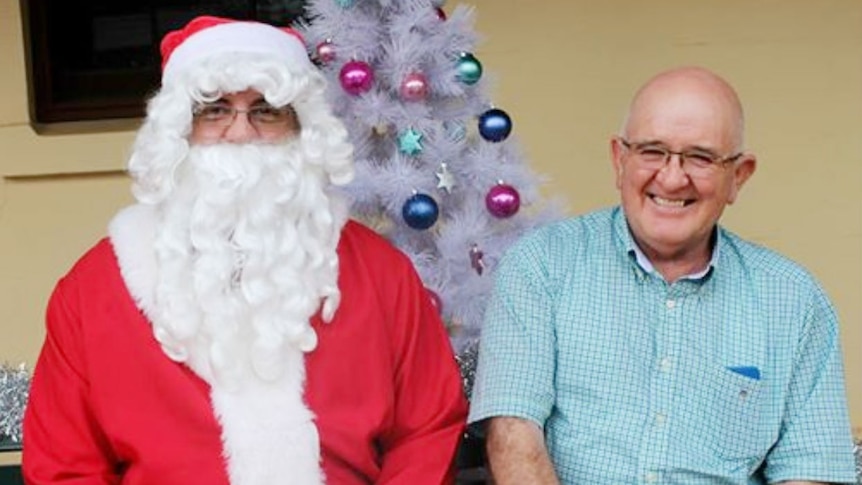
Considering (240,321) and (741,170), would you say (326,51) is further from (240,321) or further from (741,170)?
(741,170)

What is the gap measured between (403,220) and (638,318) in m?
0.67

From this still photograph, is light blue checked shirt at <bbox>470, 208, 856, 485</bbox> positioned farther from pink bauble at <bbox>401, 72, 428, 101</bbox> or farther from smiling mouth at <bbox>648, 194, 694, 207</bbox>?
pink bauble at <bbox>401, 72, 428, 101</bbox>

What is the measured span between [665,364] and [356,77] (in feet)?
3.12

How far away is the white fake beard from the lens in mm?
2811

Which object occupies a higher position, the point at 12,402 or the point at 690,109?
the point at 690,109

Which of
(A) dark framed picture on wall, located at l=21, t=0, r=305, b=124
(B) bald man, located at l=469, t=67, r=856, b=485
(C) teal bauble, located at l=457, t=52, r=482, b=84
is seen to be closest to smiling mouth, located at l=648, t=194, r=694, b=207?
(B) bald man, located at l=469, t=67, r=856, b=485

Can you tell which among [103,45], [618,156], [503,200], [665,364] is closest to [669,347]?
[665,364]

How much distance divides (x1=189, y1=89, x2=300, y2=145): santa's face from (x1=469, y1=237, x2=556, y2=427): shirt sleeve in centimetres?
55

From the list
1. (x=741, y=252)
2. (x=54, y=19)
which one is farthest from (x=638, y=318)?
(x=54, y=19)

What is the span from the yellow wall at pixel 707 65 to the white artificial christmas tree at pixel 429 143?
1085mm

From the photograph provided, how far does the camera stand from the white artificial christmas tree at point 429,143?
129 inches

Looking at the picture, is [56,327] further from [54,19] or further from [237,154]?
[54,19]

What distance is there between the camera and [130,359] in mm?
2801

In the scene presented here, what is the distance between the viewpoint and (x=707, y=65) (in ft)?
14.7
